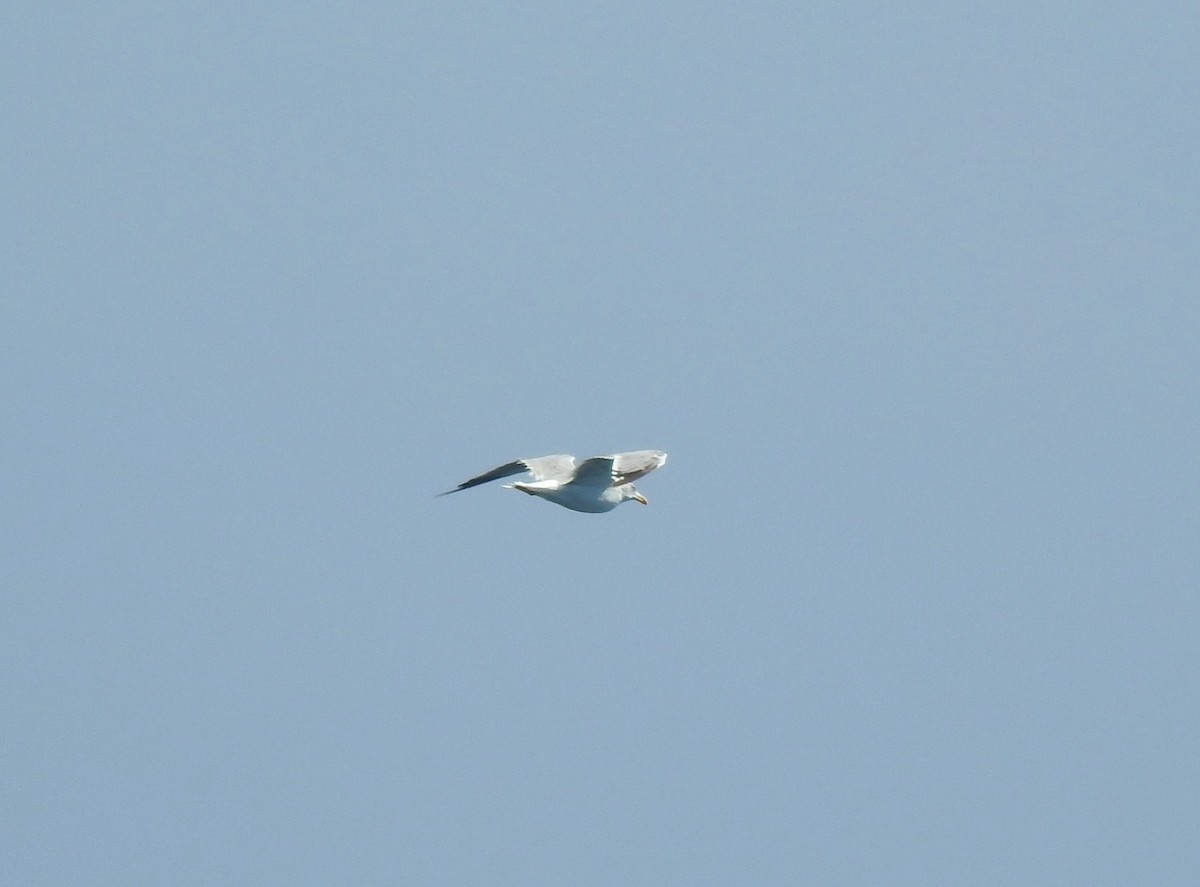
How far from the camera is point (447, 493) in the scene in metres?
26.3

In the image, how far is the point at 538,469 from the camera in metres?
28.1

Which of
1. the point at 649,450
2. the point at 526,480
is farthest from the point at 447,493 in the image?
the point at 649,450

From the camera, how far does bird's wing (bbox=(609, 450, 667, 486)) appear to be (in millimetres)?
28656

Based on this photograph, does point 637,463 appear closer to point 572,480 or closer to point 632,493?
point 632,493

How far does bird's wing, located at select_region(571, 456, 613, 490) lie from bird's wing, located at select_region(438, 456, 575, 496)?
0.99 ft

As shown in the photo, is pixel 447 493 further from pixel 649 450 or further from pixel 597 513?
pixel 649 450

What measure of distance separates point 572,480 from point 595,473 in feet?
1.45

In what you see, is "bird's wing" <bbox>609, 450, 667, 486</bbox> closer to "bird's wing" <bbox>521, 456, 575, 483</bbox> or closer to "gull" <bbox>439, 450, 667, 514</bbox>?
"gull" <bbox>439, 450, 667, 514</bbox>

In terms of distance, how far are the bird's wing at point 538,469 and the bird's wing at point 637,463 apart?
2.76ft

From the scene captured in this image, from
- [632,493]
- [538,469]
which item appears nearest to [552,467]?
[538,469]

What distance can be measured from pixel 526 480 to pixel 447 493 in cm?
200

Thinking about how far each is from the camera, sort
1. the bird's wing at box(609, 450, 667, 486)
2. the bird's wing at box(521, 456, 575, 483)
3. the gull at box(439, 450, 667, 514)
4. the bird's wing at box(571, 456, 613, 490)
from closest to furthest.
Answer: the bird's wing at box(571, 456, 613, 490), the gull at box(439, 450, 667, 514), the bird's wing at box(521, 456, 575, 483), the bird's wing at box(609, 450, 667, 486)

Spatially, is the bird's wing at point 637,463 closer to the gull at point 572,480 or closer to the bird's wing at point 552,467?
the gull at point 572,480

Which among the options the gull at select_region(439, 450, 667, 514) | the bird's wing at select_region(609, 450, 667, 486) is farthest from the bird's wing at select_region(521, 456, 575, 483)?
the bird's wing at select_region(609, 450, 667, 486)
